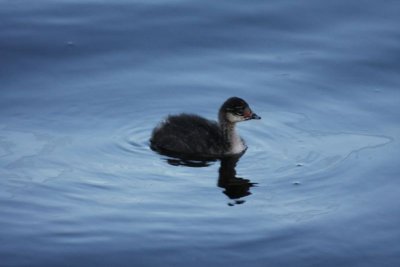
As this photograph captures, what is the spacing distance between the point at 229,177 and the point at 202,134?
1.08 meters

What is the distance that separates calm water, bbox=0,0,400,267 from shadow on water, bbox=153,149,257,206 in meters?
0.06

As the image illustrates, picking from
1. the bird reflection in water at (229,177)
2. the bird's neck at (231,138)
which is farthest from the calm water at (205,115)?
the bird's neck at (231,138)

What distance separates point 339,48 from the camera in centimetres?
1456

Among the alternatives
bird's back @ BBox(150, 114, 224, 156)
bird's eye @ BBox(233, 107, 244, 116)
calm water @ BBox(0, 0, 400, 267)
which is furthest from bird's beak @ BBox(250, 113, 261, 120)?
bird's back @ BBox(150, 114, 224, 156)

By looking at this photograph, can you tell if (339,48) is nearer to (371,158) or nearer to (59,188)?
(371,158)

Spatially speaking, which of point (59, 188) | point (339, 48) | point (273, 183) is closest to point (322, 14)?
point (339, 48)

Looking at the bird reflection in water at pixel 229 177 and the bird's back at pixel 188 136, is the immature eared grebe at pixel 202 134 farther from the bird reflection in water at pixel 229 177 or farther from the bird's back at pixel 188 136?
the bird reflection in water at pixel 229 177

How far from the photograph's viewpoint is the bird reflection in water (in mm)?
10867

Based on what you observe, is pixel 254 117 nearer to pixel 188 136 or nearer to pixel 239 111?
pixel 239 111

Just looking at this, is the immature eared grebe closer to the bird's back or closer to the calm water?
the bird's back

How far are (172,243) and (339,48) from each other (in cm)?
589

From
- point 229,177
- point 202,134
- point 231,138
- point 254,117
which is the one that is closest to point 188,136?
point 202,134

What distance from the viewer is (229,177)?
11.6 metres

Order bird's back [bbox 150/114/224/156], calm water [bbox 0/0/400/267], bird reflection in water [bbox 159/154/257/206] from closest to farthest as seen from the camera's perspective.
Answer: calm water [bbox 0/0/400/267]
bird reflection in water [bbox 159/154/257/206]
bird's back [bbox 150/114/224/156]
